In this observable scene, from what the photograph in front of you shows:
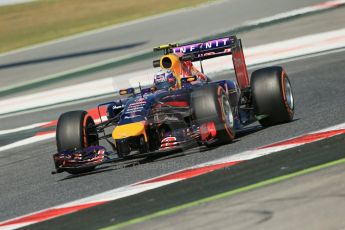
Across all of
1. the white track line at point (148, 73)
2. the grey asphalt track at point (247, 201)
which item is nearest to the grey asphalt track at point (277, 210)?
the grey asphalt track at point (247, 201)

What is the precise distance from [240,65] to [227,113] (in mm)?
1547

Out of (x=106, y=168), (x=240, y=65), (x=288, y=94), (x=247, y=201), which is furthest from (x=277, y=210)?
(x=240, y=65)

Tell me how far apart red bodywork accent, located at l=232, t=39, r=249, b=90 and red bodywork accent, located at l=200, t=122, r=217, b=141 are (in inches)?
74.3

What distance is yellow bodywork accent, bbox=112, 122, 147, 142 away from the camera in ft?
32.4

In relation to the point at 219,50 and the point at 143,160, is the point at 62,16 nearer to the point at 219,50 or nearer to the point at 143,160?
the point at 219,50

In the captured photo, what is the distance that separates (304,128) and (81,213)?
3.61 meters

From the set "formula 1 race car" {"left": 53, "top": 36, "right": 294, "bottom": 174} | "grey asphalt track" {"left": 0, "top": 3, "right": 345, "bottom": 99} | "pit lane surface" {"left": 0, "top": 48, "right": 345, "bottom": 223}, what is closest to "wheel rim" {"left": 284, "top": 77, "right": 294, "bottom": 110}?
"formula 1 race car" {"left": 53, "top": 36, "right": 294, "bottom": 174}

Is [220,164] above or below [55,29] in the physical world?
below

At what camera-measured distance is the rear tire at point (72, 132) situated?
1041 centimetres

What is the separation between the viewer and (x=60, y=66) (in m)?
21.6

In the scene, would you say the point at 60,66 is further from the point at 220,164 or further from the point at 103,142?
the point at 220,164

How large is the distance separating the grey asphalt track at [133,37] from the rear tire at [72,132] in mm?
10649

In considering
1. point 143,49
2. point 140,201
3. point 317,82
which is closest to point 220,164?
point 140,201

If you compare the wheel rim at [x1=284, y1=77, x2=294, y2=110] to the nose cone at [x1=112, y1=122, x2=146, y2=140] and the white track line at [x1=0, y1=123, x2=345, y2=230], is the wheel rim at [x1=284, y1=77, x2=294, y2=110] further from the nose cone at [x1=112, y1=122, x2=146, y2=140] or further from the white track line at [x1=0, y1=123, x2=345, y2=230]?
the nose cone at [x1=112, y1=122, x2=146, y2=140]
